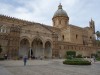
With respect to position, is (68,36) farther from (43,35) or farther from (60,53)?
(43,35)

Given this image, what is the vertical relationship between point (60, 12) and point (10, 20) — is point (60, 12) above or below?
above

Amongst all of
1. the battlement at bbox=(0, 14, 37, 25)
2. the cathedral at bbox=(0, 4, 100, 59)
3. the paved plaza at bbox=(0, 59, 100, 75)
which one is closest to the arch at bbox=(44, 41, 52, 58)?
the cathedral at bbox=(0, 4, 100, 59)

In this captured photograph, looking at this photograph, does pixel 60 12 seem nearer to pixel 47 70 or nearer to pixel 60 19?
pixel 60 19

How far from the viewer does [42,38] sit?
38.1 metres

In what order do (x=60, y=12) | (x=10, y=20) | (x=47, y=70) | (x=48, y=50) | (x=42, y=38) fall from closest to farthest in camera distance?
(x=47, y=70) < (x=42, y=38) < (x=48, y=50) < (x=10, y=20) < (x=60, y=12)

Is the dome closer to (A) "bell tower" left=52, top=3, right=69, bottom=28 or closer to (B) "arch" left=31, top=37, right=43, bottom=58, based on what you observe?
(A) "bell tower" left=52, top=3, right=69, bottom=28

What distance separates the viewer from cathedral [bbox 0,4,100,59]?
3269 cm

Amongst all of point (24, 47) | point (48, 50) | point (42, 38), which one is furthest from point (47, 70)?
point (48, 50)

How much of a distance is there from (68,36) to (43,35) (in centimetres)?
1460

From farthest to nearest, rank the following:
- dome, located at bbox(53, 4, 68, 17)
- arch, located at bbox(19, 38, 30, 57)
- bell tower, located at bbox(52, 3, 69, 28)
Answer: dome, located at bbox(53, 4, 68, 17), bell tower, located at bbox(52, 3, 69, 28), arch, located at bbox(19, 38, 30, 57)

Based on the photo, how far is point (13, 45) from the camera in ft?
106

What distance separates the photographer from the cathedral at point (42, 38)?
3269cm

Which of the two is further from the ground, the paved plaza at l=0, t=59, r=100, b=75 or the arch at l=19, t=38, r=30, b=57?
the arch at l=19, t=38, r=30, b=57

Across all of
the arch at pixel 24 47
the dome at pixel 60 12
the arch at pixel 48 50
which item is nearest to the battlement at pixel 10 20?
the arch at pixel 24 47
